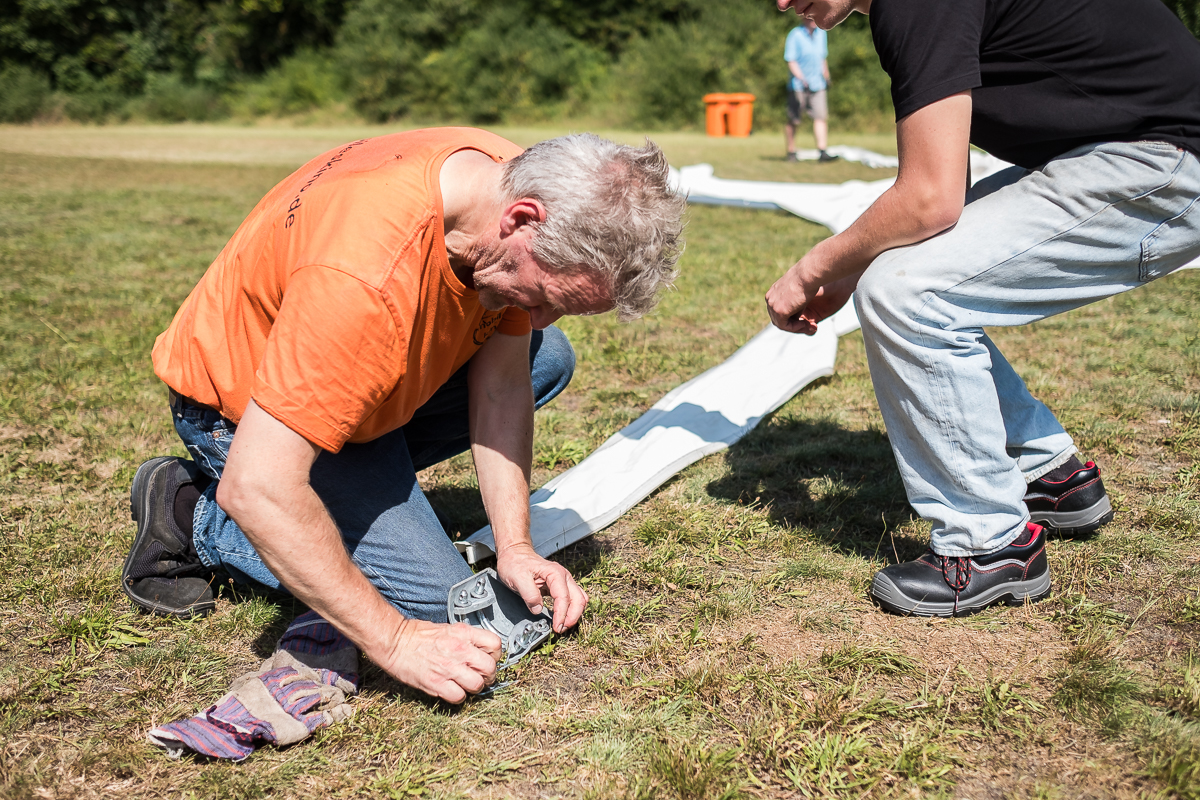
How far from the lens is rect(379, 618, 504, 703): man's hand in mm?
1801

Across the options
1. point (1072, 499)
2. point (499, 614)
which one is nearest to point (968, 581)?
point (1072, 499)

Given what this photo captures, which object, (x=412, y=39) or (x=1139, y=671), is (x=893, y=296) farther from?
(x=412, y=39)

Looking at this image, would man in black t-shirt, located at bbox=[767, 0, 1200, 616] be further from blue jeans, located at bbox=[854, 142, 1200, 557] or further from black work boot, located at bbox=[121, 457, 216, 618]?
black work boot, located at bbox=[121, 457, 216, 618]

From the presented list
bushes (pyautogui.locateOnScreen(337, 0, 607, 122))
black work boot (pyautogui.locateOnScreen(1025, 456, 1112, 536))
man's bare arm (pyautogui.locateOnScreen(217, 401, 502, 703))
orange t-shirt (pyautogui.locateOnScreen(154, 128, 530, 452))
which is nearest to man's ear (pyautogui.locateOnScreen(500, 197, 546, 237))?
orange t-shirt (pyautogui.locateOnScreen(154, 128, 530, 452))

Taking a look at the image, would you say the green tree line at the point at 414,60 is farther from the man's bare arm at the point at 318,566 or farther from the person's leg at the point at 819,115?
the man's bare arm at the point at 318,566

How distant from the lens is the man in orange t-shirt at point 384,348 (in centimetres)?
162

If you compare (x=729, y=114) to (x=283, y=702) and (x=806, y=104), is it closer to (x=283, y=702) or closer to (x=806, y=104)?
(x=806, y=104)

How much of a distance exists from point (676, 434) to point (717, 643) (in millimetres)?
1206

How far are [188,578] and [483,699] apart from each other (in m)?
0.94

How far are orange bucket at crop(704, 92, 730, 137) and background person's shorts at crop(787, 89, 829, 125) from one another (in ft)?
19.5

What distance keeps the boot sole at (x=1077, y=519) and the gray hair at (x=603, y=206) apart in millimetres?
1448

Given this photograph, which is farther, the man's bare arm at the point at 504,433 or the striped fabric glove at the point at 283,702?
the man's bare arm at the point at 504,433

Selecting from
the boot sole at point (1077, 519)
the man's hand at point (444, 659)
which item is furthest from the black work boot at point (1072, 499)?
the man's hand at point (444, 659)

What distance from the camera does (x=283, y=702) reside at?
183 cm
